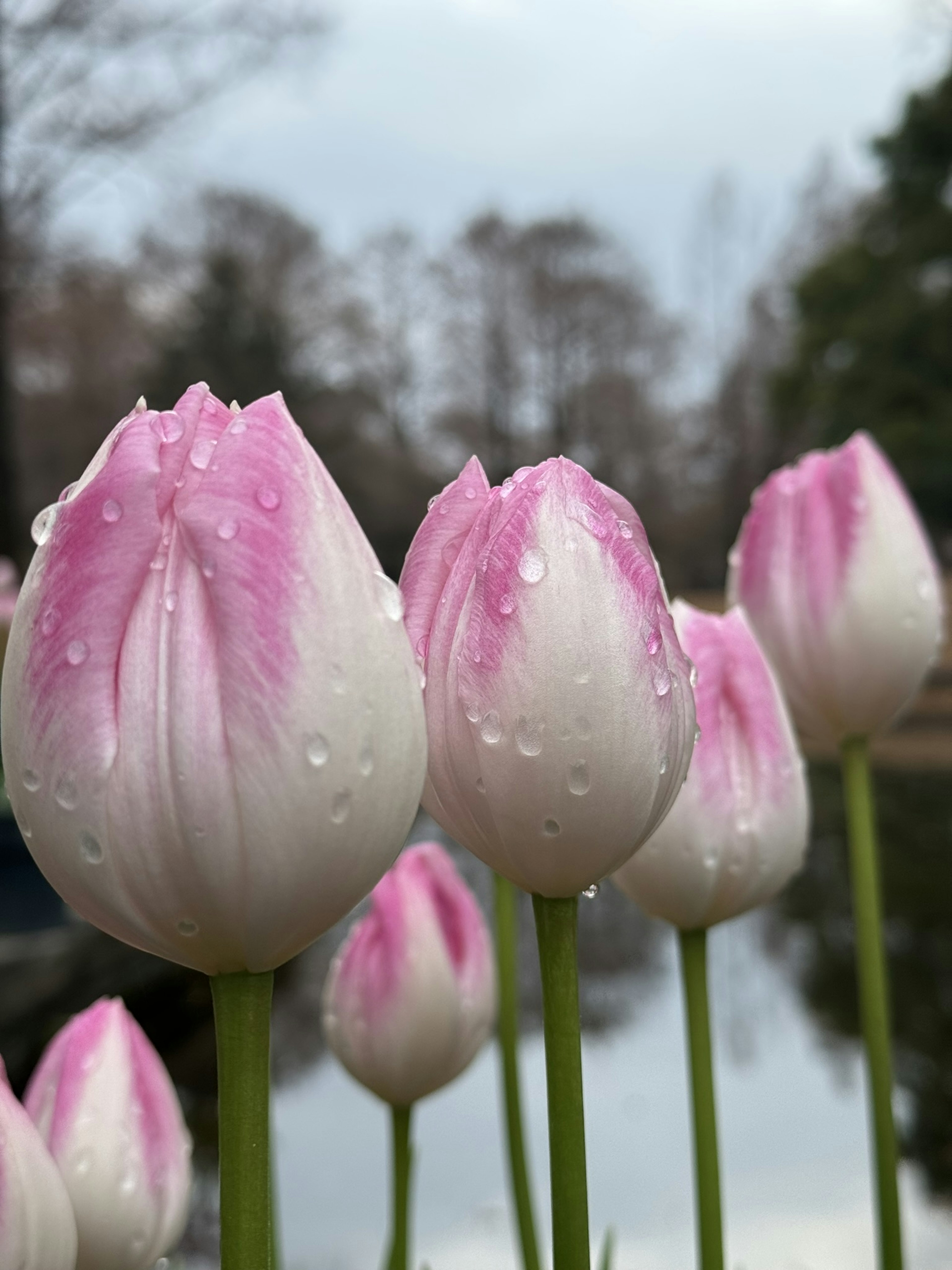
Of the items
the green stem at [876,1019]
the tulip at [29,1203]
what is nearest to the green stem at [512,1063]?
the green stem at [876,1019]

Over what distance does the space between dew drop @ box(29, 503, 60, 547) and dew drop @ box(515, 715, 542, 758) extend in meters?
0.08

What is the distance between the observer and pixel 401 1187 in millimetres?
421

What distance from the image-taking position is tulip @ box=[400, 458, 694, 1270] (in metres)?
0.21

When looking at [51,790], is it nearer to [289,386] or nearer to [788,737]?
[788,737]

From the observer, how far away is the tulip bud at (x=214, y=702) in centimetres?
18

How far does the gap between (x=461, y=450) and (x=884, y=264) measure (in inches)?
121

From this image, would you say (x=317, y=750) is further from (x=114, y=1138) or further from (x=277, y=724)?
(x=114, y=1138)

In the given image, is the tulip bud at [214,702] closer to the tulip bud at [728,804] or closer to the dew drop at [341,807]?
the dew drop at [341,807]

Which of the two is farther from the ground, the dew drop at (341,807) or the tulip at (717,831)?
the dew drop at (341,807)

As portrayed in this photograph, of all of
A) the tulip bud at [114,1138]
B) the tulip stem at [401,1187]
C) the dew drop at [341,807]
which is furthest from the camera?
the tulip stem at [401,1187]

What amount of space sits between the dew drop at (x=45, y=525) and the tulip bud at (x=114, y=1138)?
0.52 ft

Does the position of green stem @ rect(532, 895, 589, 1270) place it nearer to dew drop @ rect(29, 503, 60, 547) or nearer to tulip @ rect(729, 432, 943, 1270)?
dew drop @ rect(29, 503, 60, 547)

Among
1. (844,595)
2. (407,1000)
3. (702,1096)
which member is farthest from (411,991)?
(844,595)

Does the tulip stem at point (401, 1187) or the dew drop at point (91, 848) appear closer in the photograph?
the dew drop at point (91, 848)
